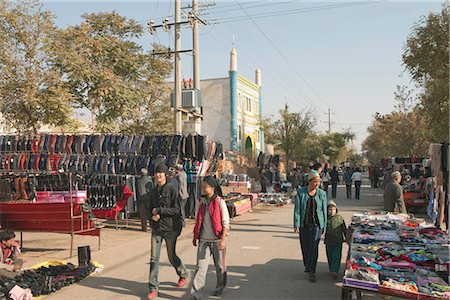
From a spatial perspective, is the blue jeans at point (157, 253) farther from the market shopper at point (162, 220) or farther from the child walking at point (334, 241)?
the child walking at point (334, 241)

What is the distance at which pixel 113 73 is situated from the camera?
77.2 feet

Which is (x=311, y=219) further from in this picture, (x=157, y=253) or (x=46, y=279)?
(x=46, y=279)

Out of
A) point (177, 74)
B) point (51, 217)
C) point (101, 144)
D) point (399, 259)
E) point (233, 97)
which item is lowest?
point (399, 259)

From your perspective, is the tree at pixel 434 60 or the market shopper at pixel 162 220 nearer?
the market shopper at pixel 162 220

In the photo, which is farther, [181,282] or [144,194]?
[144,194]

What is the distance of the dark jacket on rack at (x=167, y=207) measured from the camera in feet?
22.8

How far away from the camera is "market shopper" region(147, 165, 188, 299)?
684 centimetres

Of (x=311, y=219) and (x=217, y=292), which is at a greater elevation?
(x=311, y=219)

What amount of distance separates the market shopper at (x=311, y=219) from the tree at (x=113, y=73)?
13.5 m

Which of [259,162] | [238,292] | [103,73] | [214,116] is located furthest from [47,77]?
[214,116]

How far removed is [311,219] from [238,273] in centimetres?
166

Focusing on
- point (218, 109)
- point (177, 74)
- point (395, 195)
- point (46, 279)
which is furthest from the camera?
point (218, 109)

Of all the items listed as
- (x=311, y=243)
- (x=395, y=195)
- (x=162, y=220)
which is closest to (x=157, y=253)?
(x=162, y=220)

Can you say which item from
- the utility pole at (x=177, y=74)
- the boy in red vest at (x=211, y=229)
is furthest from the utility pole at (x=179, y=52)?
the boy in red vest at (x=211, y=229)
